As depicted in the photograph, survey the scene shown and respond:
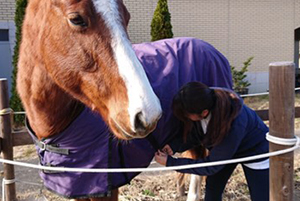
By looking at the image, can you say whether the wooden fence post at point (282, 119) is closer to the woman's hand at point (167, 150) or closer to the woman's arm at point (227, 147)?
the woman's arm at point (227, 147)

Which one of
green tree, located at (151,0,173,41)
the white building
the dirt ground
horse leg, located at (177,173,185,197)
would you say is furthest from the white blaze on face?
the white building

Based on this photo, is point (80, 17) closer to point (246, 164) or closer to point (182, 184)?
point (246, 164)

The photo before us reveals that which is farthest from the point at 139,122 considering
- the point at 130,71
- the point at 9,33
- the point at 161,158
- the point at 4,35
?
the point at 4,35

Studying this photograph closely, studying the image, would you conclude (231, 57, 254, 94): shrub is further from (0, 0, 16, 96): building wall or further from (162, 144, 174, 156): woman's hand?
(162, 144, 174, 156): woman's hand

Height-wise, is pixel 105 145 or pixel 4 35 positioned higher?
pixel 4 35

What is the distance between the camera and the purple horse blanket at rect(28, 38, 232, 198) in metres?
1.94

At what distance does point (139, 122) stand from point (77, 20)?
0.55 meters

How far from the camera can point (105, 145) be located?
→ 196cm

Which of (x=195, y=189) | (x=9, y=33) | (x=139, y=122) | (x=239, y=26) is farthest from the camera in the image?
(x=239, y=26)

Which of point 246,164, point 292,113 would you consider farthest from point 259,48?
point 292,113

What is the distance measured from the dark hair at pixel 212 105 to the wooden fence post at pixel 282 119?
411 millimetres

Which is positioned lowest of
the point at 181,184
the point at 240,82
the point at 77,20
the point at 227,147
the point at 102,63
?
the point at 181,184

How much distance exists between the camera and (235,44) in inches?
374

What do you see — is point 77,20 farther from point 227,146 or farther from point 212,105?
point 227,146
